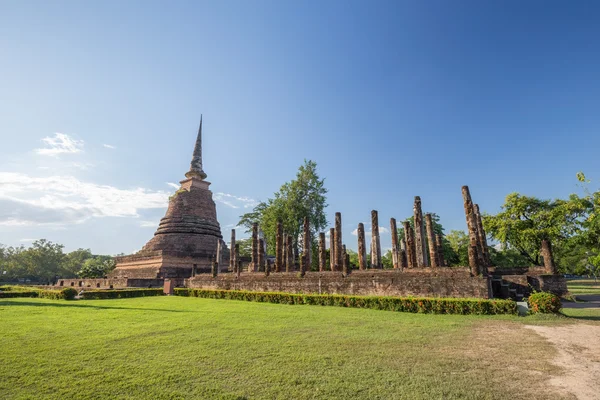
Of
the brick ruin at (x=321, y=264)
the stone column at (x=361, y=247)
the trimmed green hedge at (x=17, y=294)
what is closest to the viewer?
the brick ruin at (x=321, y=264)

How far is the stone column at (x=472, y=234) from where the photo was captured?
13.2 metres

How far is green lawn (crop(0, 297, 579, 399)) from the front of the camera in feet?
13.3

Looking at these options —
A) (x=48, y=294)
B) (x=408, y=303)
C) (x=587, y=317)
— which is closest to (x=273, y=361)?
(x=408, y=303)

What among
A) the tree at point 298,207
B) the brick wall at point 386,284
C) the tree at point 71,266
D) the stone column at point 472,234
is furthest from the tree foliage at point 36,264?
the stone column at point 472,234

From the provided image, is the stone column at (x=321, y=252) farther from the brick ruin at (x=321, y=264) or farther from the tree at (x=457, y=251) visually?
the tree at (x=457, y=251)

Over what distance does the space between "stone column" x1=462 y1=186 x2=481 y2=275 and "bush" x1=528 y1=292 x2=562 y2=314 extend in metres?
2.82

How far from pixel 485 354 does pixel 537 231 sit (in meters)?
24.2

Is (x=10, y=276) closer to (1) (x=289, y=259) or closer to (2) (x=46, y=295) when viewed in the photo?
(2) (x=46, y=295)

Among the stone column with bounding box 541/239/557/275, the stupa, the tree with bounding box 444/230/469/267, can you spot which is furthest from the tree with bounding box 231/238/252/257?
the stone column with bounding box 541/239/557/275

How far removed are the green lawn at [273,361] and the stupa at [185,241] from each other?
76.0ft

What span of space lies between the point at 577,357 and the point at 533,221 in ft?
82.0

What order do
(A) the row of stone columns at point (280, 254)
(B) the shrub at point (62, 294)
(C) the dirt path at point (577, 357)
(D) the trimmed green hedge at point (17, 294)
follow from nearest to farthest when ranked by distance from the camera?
(C) the dirt path at point (577, 357) < (B) the shrub at point (62, 294) < (D) the trimmed green hedge at point (17, 294) < (A) the row of stone columns at point (280, 254)

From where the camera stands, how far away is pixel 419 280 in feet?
44.7

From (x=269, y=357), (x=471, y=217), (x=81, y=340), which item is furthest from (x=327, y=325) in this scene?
(x=471, y=217)
